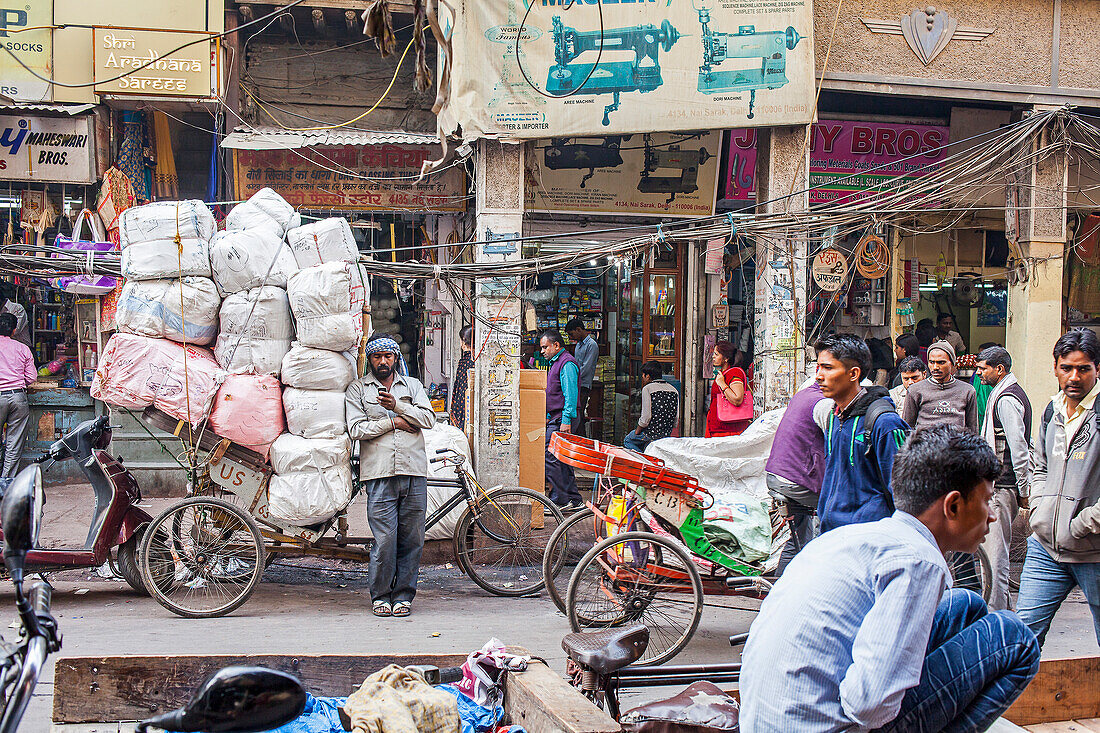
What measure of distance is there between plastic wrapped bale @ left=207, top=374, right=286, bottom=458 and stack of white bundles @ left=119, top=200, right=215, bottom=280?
2.94 ft

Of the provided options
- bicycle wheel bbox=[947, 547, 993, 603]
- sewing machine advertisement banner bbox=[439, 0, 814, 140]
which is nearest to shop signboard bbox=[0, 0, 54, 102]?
sewing machine advertisement banner bbox=[439, 0, 814, 140]

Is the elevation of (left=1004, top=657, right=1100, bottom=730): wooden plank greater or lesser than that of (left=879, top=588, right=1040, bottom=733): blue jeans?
lesser

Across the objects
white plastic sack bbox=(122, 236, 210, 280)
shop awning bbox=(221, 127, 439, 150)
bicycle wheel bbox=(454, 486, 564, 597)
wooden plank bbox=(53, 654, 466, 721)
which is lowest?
bicycle wheel bbox=(454, 486, 564, 597)

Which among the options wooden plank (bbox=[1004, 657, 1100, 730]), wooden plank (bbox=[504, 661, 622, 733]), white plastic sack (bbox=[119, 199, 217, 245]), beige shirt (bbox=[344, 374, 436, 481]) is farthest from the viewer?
beige shirt (bbox=[344, 374, 436, 481])

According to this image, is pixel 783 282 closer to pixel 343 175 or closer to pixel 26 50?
pixel 343 175

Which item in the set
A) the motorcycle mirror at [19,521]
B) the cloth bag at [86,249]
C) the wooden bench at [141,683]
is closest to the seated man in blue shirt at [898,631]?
the wooden bench at [141,683]

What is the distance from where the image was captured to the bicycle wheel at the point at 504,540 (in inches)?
277

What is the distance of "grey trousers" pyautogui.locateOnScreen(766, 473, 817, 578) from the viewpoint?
18.5 ft

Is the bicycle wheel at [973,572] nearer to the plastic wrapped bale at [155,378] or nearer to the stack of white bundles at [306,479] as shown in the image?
the stack of white bundles at [306,479]

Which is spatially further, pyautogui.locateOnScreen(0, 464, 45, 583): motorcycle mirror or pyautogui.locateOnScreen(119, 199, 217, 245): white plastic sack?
pyautogui.locateOnScreen(119, 199, 217, 245): white plastic sack

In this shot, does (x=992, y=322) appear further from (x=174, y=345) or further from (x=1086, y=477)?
(x=174, y=345)

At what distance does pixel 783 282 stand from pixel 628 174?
2.84 metres

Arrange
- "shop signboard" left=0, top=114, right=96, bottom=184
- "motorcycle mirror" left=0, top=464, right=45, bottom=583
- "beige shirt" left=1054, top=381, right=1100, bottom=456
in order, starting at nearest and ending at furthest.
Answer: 1. "motorcycle mirror" left=0, top=464, right=45, bottom=583
2. "beige shirt" left=1054, top=381, right=1100, bottom=456
3. "shop signboard" left=0, top=114, right=96, bottom=184

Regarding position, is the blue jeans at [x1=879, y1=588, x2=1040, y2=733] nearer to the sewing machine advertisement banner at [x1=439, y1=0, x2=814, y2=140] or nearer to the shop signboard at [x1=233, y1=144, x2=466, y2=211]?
the sewing machine advertisement banner at [x1=439, y1=0, x2=814, y2=140]
